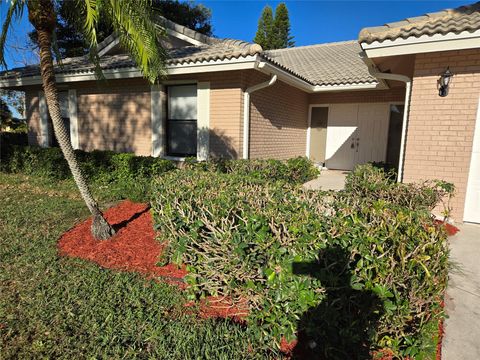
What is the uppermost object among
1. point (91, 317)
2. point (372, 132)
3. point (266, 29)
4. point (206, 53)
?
point (266, 29)

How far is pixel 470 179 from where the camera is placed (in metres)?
5.76

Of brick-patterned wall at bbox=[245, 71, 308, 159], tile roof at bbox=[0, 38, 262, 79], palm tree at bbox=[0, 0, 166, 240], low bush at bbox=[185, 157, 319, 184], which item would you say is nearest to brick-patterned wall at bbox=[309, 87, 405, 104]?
brick-patterned wall at bbox=[245, 71, 308, 159]

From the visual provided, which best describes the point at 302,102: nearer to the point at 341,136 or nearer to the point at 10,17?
the point at 341,136

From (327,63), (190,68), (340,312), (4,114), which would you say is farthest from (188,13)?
(340,312)

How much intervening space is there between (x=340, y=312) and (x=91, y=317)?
2348mm

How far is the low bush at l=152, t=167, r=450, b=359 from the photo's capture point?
7.33 ft

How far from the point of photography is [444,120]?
5824 mm

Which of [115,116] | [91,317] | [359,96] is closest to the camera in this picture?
[91,317]

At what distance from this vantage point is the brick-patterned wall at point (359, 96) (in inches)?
422

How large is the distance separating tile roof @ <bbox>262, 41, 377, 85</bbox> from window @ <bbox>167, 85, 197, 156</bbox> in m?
2.60

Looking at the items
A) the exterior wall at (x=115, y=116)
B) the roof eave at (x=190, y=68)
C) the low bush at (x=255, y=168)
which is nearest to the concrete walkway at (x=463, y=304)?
the low bush at (x=255, y=168)

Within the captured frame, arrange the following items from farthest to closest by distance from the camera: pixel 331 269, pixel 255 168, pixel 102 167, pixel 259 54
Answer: pixel 102 167, pixel 259 54, pixel 255 168, pixel 331 269

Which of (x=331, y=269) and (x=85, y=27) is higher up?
(x=85, y=27)

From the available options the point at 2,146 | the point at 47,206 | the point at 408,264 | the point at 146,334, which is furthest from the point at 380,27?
the point at 2,146
